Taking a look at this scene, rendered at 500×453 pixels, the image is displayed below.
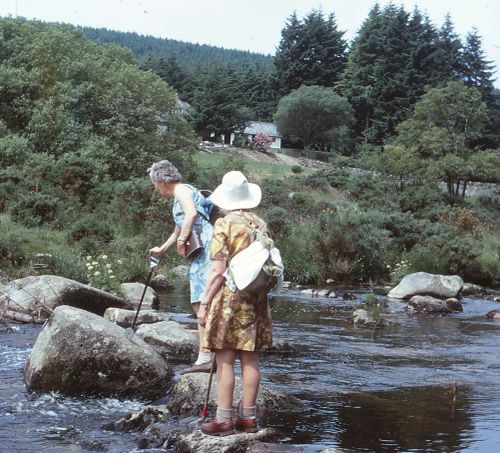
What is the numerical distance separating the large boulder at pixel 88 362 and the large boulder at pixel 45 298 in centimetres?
343

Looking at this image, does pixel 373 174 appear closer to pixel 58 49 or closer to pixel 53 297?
pixel 58 49

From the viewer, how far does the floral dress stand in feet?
15.9

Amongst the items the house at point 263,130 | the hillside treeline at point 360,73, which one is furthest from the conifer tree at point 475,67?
the house at point 263,130

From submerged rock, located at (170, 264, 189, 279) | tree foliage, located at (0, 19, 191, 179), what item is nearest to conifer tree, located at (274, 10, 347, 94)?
tree foliage, located at (0, 19, 191, 179)

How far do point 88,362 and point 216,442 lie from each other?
Result: 80.7 inches

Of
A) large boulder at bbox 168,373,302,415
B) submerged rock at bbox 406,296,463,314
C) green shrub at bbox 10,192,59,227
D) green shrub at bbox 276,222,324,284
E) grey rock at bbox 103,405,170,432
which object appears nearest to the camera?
grey rock at bbox 103,405,170,432

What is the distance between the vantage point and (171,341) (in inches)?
319

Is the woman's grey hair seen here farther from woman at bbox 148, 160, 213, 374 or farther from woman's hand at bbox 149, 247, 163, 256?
woman's hand at bbox 149, 247, 163, 256

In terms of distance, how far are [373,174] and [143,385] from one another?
37.8 m

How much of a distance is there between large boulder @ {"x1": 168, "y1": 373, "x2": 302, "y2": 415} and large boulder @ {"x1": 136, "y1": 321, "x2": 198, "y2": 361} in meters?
1.79

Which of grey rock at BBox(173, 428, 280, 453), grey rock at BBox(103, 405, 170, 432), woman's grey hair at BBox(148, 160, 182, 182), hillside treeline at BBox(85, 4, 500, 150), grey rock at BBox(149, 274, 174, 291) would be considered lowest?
grey rock at BBox(103, 405, 170, 432)

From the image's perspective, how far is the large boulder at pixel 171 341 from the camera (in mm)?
8008

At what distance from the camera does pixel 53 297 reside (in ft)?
33.0

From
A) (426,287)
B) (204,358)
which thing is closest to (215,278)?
(204,358)
